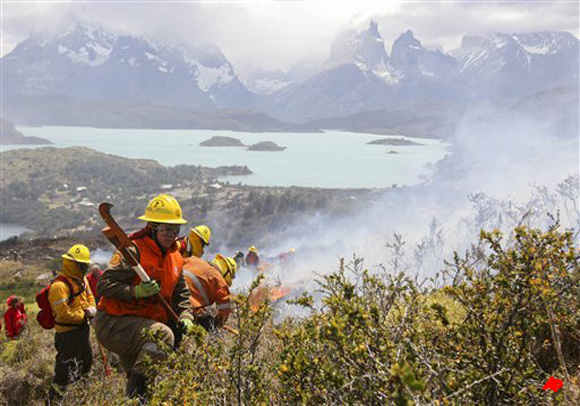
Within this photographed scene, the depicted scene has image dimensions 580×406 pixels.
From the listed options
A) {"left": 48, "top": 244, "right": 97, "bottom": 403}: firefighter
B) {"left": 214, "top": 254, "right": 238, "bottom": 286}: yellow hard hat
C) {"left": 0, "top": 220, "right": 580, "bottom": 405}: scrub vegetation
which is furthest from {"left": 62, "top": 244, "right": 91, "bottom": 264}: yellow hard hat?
{"left": 0, "top": 220, "right": 580, "bottom": 405}: scrub vegetation

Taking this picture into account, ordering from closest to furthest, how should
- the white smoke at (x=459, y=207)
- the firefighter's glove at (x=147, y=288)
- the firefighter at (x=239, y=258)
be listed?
the firefighter's glove at (x=147, y=288) → the firefighter at (x=239, y=258) → the white smoke at (x=459, y=207)

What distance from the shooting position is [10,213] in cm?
14900

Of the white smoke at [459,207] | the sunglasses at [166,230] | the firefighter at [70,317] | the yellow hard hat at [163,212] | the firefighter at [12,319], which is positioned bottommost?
the white smoke at [459,207]

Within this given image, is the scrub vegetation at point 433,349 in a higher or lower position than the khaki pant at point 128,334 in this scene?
higher

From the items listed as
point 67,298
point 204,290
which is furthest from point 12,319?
point 204,290

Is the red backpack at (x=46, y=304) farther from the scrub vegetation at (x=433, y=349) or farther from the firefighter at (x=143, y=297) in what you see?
the scrub vegetation at (x=433, y=349)

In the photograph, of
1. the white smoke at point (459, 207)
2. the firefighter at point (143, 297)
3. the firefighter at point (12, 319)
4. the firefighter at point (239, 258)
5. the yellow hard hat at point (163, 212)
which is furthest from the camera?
the white smoke at point (459, 207)

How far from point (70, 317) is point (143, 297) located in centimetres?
205

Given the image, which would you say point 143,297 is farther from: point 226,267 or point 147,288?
point 226,267

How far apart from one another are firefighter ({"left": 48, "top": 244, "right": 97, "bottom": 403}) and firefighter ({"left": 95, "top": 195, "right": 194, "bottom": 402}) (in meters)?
1.61

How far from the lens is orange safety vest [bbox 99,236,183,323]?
438 cm

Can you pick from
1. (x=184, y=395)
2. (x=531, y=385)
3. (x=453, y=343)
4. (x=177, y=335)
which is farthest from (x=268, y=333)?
(x=531, y=385)

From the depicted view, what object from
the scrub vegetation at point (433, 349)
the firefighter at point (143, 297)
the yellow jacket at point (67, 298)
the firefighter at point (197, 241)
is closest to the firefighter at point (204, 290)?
the firefighter at point (143, 297)

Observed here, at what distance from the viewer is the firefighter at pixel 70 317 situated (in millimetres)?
5789
